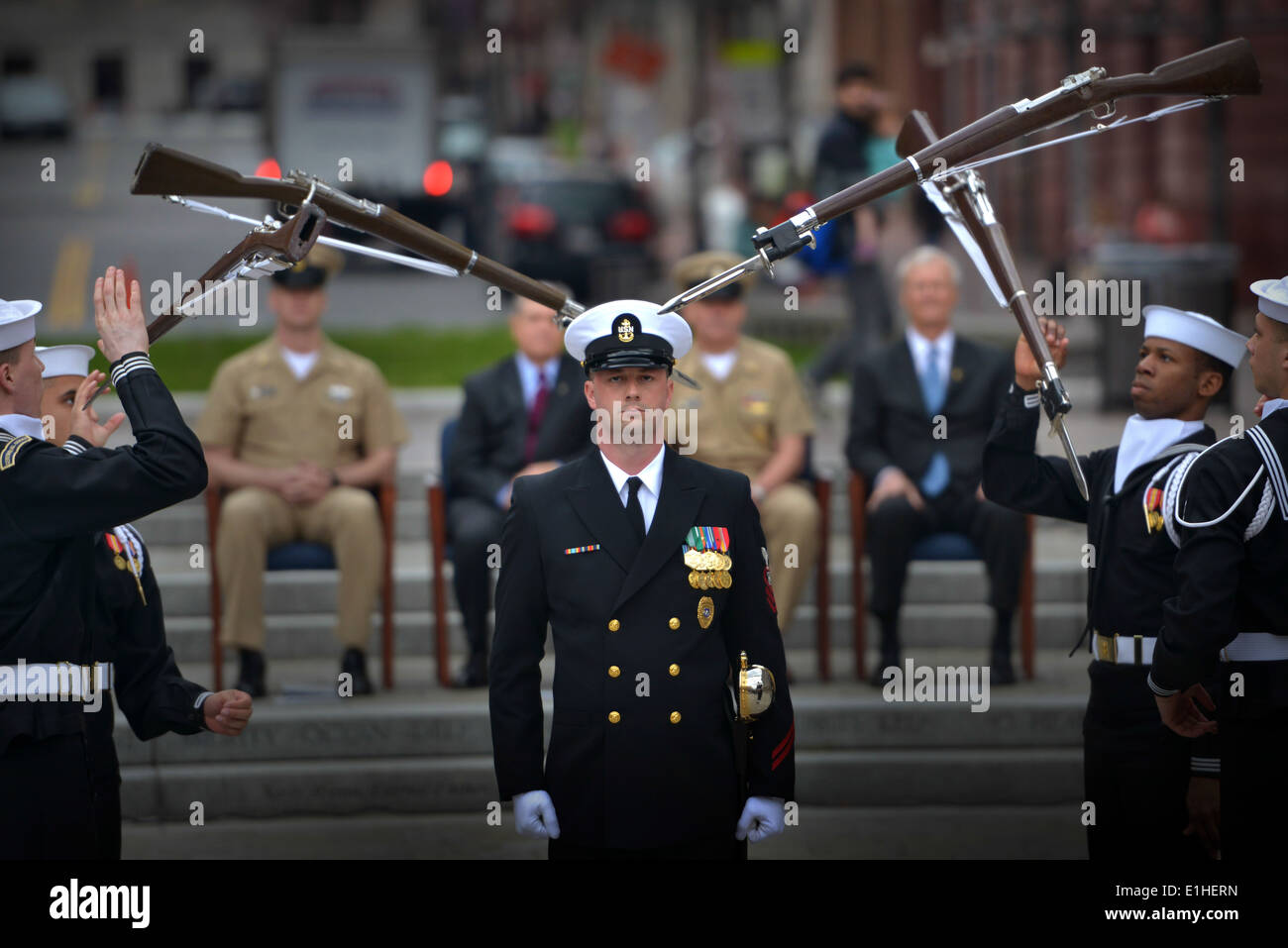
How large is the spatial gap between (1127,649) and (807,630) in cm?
313

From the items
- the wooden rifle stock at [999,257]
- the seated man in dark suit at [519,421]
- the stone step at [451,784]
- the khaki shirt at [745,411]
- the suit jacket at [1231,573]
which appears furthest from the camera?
the khaki shirt at [745,411]

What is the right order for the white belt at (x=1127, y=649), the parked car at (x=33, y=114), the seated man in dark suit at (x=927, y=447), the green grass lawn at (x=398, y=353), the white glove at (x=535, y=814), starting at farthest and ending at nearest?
the parked car at (x=33, y=114)
the green grass lawn at (x=398, y=353)
the seated man in dark suit at (x=927, y=447)
the white belt at (x=1127, y=649)
the white glove at (x=535, y=814)

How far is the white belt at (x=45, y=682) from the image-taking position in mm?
4328

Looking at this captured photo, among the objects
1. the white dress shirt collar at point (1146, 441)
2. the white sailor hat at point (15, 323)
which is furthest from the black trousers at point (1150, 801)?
the white sailor hat at point (15, 323)

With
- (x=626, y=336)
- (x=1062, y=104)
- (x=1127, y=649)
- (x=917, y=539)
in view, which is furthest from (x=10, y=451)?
(x=917, y=539)

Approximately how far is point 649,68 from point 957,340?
21182 millimetres

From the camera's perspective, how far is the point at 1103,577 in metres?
5.04

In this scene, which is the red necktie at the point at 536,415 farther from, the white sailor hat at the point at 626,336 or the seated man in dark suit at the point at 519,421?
the white sailor hat at the point at 626,336

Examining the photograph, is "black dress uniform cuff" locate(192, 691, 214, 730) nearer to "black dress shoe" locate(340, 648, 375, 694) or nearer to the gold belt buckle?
"black dress shoe" locate(340, 648, 375, 694)

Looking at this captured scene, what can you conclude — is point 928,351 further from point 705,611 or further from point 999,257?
point 705,611

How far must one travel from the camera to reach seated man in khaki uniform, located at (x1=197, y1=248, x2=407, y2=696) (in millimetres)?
7207

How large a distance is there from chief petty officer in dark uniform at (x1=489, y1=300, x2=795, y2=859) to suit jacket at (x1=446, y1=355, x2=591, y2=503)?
10.4ft

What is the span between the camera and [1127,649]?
4961mm

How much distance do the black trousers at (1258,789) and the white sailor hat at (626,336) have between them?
1.88m
